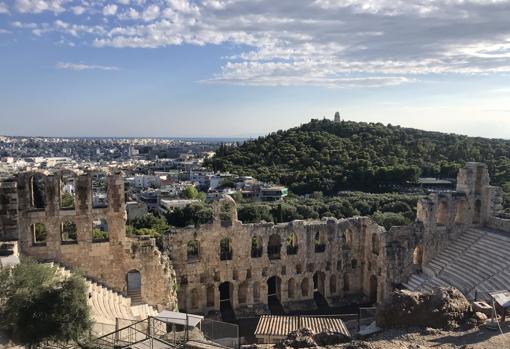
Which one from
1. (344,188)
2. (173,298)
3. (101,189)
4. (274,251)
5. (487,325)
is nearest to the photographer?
(487,325)

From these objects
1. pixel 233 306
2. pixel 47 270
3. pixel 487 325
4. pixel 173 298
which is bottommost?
pixel 233 306

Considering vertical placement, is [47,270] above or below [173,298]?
above

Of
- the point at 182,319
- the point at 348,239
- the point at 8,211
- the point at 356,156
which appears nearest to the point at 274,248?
the point at 348,239

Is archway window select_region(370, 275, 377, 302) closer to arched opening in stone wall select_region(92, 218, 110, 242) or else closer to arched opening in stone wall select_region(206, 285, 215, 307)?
arched opening in stone wall select_region(206, 285, 215, 307)

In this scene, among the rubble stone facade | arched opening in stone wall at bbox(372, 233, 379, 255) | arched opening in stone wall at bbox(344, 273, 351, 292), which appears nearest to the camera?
the rubble stone facade

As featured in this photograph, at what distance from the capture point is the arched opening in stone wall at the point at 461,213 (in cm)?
2972

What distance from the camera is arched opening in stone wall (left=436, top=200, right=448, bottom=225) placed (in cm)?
2956

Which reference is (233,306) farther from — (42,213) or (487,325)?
(487,325)

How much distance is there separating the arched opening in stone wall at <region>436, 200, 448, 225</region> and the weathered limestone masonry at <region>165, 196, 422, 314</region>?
1.97 metres

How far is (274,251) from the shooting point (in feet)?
104

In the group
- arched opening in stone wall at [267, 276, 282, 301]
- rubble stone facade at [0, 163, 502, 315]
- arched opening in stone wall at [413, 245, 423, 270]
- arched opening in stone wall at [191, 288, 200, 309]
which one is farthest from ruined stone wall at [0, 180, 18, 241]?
arched opening in stone wall at [413, 245, 423, 270]

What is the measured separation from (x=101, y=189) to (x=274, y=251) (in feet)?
176

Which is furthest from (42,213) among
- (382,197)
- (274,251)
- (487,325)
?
(382,197)

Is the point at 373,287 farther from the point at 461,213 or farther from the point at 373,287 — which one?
→ the point at 461,213
